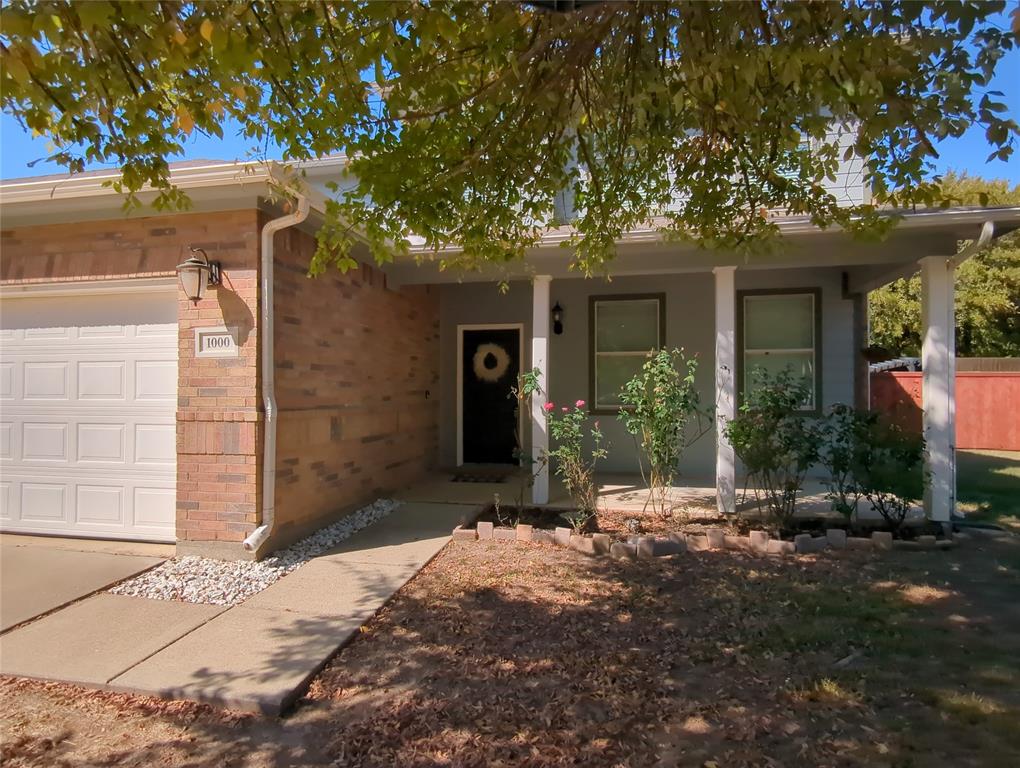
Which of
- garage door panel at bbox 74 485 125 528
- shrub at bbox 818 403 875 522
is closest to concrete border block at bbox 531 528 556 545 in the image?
shrub at bbox 818 403 875 522

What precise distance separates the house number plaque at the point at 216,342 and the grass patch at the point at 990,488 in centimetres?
722

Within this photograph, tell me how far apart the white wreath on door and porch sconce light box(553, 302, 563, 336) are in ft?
2.80

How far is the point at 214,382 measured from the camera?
16.1 ft

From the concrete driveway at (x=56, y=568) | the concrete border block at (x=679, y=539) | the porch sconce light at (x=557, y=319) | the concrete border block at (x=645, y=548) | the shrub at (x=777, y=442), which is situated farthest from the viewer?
the porch sconce light at (x=557, y=319)

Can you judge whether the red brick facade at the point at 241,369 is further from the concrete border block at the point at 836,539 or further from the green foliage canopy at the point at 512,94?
the concrete border block at the point at 836,539

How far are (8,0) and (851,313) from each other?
27.8 ft

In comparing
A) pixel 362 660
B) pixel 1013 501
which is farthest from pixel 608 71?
pixel 1013 501

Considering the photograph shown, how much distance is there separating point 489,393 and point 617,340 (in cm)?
209

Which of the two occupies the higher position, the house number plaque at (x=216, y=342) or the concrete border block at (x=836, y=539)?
the house number plaque at (x=216, y=342)

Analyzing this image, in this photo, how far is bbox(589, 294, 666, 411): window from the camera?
334 inches

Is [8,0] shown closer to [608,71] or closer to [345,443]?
[608,71]

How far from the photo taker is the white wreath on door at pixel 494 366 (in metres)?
9.05

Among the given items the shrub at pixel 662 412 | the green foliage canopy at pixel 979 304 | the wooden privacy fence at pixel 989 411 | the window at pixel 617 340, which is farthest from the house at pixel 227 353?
Answer: the green foliage canopy at pixel 979 304

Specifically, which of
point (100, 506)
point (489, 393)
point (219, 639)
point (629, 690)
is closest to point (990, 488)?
point (489, 393)
